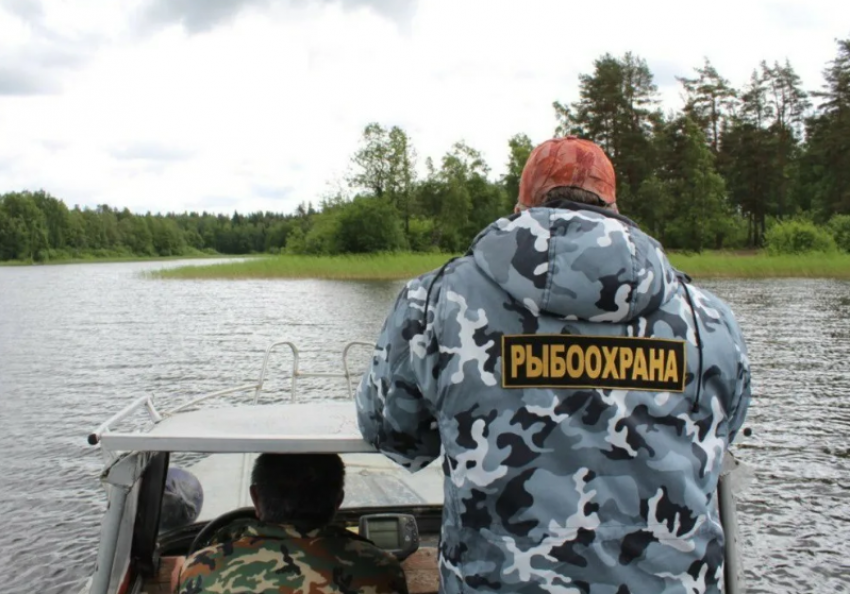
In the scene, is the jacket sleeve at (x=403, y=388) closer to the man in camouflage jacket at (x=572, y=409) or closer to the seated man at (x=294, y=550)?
the man in camouflage jacket at (x=572, y=409)

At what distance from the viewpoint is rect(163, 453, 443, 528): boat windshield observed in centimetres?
391

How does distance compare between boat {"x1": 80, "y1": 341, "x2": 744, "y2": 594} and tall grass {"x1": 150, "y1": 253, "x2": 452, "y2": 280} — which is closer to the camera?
boat {"x1": 80, "y1": 341, "x2": 744, "y2": 594}

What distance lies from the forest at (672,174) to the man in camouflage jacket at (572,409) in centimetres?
5723

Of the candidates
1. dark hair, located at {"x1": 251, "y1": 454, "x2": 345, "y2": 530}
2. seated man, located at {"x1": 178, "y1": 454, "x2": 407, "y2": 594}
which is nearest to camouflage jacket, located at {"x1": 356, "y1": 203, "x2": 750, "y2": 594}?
seated man, located at {"x1": 178, "y1": 454, "x2": 407, "y2": 594}

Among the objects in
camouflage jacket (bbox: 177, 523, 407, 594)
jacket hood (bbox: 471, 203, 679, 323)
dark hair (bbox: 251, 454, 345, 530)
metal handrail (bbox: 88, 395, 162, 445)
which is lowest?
camouflage jacket (bbox: 177, 523, 407, 594)

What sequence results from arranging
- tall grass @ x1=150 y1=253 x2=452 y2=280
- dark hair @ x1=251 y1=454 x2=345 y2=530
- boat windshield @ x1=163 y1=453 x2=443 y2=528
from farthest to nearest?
tall grass @ x1=150 y1=253 x2=452 y2=280, boat windshield @ x1=163 y1=453 x2=443 y2=528, dark hair @ x1=251 y1=454 x2=345 y2=530

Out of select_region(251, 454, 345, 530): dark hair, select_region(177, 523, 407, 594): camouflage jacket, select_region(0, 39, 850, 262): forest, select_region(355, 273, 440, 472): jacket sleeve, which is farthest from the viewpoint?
select_region(0, 39, 850, 262): forest

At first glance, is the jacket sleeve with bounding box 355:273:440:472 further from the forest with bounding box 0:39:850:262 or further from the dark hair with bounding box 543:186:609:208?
the forest with bounding box 0:39:850:262

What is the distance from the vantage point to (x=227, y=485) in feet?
15.1

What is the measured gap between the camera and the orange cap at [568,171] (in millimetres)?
1901

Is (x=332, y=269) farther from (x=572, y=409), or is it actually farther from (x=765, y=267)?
(x=572, y=409)

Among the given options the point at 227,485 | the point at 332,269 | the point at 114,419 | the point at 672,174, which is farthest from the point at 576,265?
the point at 672,174

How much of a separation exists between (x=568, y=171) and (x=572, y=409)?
0.53 meters

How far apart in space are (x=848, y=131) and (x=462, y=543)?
2786 inches
